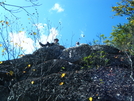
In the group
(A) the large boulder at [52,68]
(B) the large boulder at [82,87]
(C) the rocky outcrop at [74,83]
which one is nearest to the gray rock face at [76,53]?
(C) the rocky outcrop at [74,83]

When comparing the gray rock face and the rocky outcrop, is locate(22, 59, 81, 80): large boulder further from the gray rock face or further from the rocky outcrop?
the gray rock face

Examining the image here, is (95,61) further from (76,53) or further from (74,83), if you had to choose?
(74,83)

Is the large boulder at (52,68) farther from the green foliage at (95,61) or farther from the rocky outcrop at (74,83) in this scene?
the green foliage at (95,61)

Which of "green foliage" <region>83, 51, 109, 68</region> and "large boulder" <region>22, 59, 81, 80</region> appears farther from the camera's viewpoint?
"green foliage" <region>83, 51, 109, 68</region>

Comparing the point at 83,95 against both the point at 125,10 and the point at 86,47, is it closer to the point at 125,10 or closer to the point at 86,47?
the point at 86,47

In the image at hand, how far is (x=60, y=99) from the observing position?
15.5ft

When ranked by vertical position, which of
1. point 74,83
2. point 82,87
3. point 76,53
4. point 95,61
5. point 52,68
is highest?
point 76,53

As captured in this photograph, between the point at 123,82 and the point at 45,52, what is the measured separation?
4536mm

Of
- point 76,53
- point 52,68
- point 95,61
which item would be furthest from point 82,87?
point 76,53

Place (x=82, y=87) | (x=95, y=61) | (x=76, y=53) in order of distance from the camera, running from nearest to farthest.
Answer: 1. (x=82, y=87)
2. (x=95, y=61)
3. (x=76, y=53)

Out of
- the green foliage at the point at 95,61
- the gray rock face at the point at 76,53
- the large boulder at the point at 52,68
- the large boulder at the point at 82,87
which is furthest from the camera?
the gray rock face at the point at 76,53

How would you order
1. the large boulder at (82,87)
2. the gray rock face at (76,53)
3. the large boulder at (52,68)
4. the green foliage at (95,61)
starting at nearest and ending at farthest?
the large boulder at (82,87), the large boulder at (52,68), the green foliage at (95,61), the gray rock face at (76,53)

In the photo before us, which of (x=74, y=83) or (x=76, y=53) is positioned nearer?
(x=74, y=83)

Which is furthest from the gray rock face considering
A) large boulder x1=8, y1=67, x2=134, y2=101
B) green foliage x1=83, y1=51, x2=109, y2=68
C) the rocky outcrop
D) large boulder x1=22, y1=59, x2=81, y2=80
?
large boulder x1=8, y1=67, x2=134, y2=101
